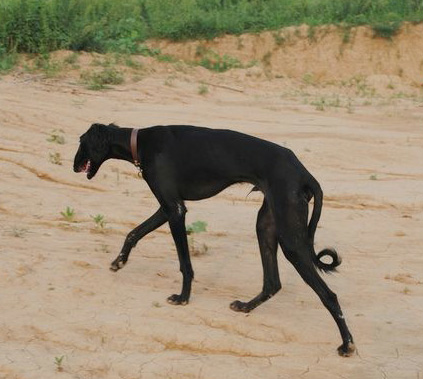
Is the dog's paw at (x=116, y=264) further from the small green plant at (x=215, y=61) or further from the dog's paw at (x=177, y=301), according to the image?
the small green plant at (x=215, y=61)

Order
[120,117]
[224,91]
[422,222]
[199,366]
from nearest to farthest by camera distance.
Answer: [199,366] < [422,222] < [120,117] < [224,91]

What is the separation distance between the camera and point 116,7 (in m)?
20.1

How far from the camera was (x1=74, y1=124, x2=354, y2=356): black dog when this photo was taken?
4.92 m

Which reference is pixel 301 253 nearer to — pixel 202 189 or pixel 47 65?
pixel 202 189

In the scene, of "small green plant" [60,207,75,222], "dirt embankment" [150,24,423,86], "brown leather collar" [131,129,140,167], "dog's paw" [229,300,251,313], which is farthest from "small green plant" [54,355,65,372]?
"dirt embankment" [150,24,423,86]

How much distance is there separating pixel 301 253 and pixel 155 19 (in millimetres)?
16710

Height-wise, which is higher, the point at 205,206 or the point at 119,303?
the point at 119,303

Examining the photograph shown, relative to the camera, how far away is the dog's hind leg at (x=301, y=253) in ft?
16.1

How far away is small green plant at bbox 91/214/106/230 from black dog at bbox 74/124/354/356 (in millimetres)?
1270

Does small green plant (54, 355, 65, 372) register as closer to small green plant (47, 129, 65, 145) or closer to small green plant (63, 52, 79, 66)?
small green plant (47, 129, 65, 145)

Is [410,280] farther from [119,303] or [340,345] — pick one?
[119,303]

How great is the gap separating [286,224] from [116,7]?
16307mm

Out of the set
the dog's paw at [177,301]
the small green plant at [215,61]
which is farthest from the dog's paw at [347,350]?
the small green plant at [215,61]

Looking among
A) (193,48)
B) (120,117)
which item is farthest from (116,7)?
(120,117)
